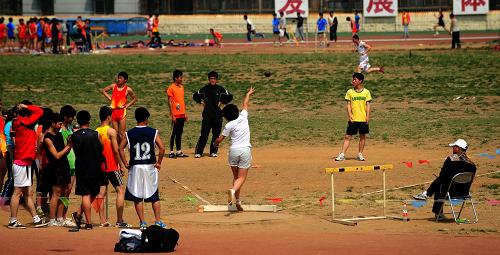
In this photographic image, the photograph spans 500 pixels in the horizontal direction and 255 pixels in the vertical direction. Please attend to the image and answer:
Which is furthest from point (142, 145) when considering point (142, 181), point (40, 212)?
point (40, 212)

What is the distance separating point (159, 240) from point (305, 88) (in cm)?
2192

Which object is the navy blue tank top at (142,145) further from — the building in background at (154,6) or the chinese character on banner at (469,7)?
the building in background at (154,6)

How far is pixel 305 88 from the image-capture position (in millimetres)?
36125

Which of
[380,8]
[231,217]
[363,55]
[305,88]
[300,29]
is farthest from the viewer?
[380,8]

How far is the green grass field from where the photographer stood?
1071 inches

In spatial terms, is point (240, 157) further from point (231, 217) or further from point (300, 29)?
point (300, 29)

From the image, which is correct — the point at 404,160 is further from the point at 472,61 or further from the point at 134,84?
the point at 472,61

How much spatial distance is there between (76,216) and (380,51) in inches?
1416

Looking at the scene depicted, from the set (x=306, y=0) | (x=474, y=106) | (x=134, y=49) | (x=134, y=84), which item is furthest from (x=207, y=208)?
(x=306, y=0)

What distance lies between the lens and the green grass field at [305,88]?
2720 cm

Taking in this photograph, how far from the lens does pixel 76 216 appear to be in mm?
16250

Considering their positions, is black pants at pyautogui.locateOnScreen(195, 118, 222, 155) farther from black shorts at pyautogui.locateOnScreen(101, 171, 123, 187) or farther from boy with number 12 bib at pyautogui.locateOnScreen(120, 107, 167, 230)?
boy with number 12 bib at pyautogui.locateOnScreen(120, 107, 167, 230)

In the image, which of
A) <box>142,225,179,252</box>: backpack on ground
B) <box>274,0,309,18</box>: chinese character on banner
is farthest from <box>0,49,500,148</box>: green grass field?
<box>274,0,309,18</box>: chinese character on banner

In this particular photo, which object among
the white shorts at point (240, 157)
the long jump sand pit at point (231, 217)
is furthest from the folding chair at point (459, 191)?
the white shorts at point (240, 157)
